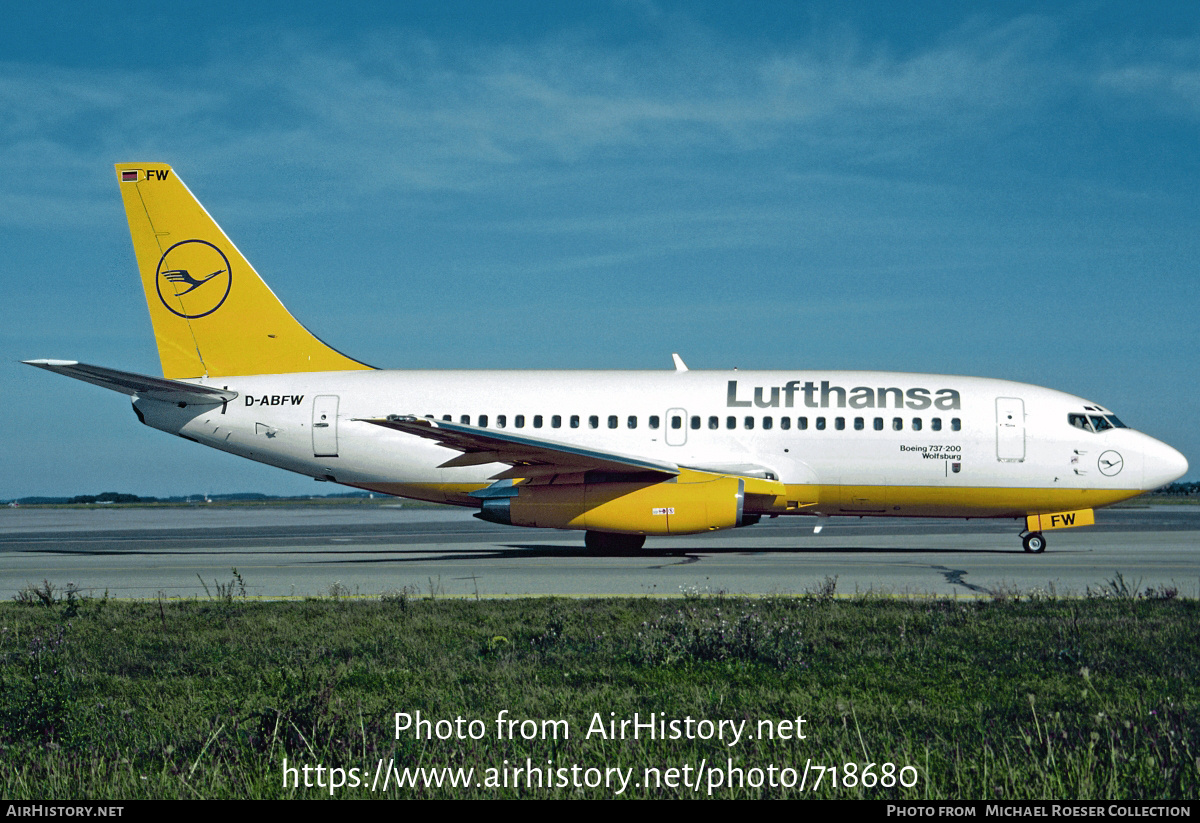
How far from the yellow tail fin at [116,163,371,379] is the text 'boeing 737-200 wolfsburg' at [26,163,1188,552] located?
43 millimetres

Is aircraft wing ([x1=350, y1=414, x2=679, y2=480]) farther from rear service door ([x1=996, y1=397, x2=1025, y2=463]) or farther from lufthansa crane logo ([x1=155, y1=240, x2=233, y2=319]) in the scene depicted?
rear service door ([x1=996, y1=397, x2=1025, y2=463])

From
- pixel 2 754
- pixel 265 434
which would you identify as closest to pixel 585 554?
pixel 265 434

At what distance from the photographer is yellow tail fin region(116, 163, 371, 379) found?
22.4m

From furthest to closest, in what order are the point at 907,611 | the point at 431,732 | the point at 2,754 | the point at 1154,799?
the point at 907,611 → the point at 431,732 → the point at 2,754 → the point at 1154,799

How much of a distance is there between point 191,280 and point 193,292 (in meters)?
0.29

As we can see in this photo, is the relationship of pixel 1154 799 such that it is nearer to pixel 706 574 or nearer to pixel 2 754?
pixel 2 754

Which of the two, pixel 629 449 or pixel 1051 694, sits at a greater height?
pixel 629 449

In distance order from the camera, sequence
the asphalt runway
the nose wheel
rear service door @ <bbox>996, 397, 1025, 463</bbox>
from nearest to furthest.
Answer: the asphalt runway < the nose wheel < rear service door @ <bbox>996, 397, 1025, 463</bbox>

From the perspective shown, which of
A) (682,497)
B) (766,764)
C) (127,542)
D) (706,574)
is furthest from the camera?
(127,542)

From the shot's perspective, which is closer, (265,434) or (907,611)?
(907,611)

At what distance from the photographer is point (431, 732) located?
18.3ft

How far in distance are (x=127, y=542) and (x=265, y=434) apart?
25.1ft

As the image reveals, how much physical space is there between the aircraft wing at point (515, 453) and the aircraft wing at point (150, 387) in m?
4.77

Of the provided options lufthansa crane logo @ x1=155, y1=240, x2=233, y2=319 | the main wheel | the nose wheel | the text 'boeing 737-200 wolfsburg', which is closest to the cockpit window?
the text 'boeing 737-200 wolfsburg'
